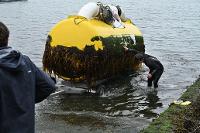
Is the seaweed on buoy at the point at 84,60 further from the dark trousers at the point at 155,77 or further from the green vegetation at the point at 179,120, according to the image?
the green vegetation at the point at 179,120

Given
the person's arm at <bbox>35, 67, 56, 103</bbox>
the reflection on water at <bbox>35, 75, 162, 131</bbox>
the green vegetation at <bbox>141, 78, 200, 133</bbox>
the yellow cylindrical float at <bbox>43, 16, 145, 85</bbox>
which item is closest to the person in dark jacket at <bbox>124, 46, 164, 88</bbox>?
the reflection on water at <bbox>35, 75, 162, 131</bbox>

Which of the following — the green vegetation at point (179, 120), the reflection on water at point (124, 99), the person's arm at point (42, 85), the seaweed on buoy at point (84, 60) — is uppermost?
the person's arm at point (42, 85)

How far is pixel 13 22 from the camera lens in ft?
113

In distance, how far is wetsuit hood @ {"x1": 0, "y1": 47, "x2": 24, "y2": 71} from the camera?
317 cm

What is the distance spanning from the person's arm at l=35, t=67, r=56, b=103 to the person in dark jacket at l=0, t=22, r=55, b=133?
1cm

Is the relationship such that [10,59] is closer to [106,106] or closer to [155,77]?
[106,106]

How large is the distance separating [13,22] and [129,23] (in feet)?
69.6

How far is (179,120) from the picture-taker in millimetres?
7148

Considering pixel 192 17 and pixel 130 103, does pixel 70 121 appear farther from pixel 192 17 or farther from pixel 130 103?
pixel 192 17

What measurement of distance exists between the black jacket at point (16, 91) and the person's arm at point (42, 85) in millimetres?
10

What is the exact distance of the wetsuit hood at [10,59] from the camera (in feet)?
10.4

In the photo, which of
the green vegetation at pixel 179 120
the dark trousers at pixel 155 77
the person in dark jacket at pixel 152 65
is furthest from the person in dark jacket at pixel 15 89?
the dark trousers at pixel 155 77

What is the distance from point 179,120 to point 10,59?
4502mm

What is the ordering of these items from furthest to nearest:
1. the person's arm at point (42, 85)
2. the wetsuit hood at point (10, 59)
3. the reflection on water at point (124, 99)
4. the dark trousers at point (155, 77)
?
the dark trousers at point (155, 77)
the reflection on water at point (124, 99)
the person's arm at point (42, 85)
the wetsuit hood at point (10, 59)
